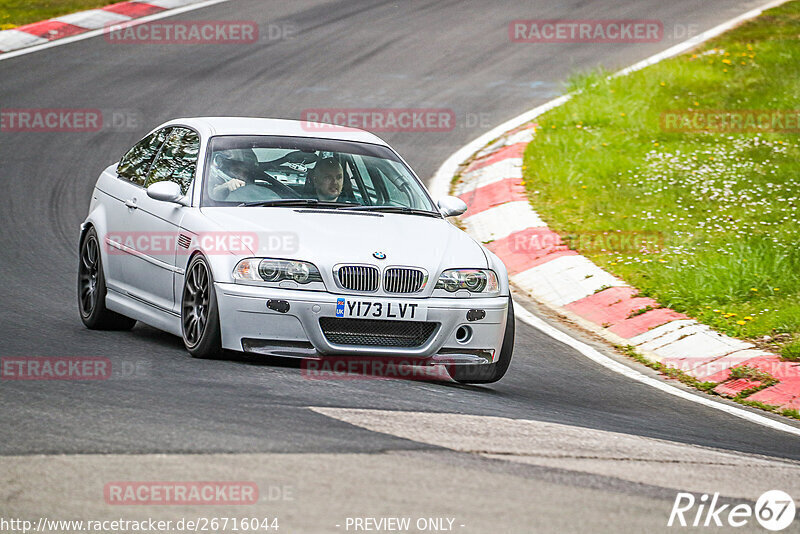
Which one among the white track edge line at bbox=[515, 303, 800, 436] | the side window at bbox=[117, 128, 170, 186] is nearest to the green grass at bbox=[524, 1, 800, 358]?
the white track edge line at bbox=[515, 303, 800, 436]

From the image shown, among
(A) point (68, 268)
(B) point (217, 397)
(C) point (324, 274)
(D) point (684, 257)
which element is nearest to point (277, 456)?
(B) point (217, 397)

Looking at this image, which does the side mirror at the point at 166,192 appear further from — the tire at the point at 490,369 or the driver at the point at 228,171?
the tire at the point at 490,369

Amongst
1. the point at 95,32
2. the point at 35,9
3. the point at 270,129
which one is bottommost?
the point at 95,32

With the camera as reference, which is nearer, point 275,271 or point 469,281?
point 275,271

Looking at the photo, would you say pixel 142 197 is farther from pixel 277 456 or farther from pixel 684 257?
pixel 684 257

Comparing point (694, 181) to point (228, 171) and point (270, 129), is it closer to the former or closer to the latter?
point (270, 129)

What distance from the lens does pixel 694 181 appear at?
13.9 metres

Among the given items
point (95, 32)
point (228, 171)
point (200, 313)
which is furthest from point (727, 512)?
point (95, 32)

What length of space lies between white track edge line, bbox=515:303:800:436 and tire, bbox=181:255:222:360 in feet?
10.4

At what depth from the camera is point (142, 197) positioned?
27.5 ft

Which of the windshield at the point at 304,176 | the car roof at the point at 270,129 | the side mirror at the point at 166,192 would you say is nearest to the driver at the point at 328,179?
the windshield at the point at 304,176

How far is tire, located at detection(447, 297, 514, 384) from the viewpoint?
7.63 metres

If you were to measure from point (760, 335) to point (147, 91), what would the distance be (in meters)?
11.4

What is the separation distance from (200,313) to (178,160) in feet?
5.07
